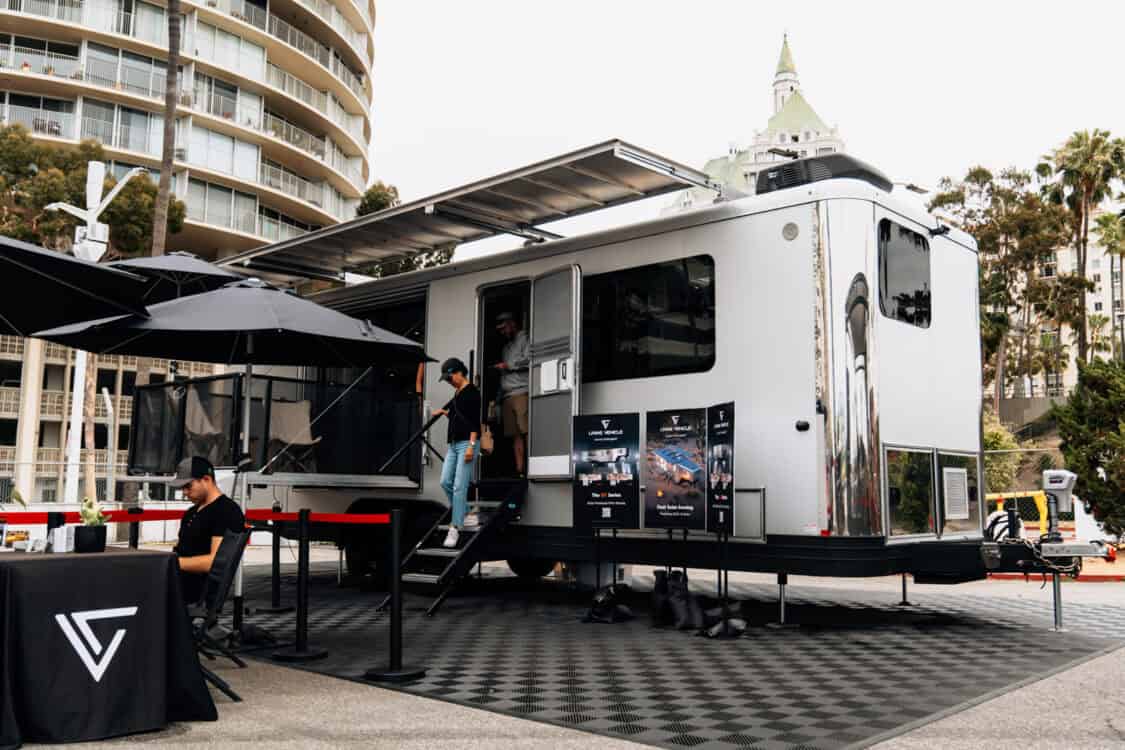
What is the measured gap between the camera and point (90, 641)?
445 cm

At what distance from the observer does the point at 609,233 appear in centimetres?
877

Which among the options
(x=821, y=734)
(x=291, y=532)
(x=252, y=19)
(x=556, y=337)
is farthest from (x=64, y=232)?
(x=821, y=734)

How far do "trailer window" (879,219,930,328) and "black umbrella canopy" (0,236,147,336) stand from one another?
531 centimetres

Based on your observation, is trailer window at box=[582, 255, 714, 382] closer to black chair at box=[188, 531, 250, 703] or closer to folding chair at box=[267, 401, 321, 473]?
folding chair at box=[267, 401, 321, 473]

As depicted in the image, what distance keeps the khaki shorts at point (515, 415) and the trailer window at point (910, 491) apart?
130 inches

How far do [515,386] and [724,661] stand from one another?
3.72m

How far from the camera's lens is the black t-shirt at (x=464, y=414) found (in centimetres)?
903

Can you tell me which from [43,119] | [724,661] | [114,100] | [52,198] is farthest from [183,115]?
[724,661]

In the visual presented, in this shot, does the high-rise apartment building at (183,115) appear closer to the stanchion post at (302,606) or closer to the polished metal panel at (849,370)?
the stanchion post at (302,606)

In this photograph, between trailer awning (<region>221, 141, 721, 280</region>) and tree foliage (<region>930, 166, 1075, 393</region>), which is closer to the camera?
trailer awning (<region>221, 141, 721, 280</region>)

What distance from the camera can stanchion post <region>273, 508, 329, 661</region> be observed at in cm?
652

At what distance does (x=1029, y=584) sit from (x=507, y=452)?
7.43 m

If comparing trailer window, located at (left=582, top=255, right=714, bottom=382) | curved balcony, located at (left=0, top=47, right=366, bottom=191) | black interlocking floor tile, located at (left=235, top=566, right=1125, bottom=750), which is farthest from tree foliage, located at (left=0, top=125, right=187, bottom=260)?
trailer window, located at (left=582, top=255, right=714, bottom=382)

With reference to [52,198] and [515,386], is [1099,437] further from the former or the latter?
[52,198]
